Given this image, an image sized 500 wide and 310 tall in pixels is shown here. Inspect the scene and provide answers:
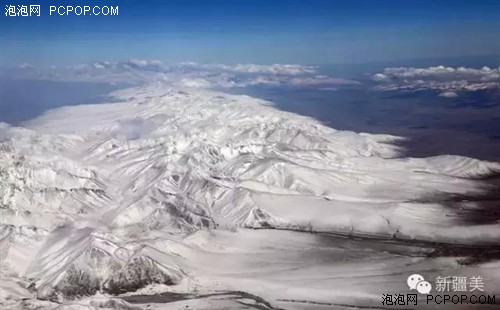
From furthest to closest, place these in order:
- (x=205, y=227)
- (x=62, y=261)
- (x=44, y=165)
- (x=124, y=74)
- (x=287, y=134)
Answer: (x=287, y=134) < (x=124, y=74) < (x=44, y=165) < (x=205, y=227) < (x=62, y=261)

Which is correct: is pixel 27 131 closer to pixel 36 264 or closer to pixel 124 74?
pixel 124 74

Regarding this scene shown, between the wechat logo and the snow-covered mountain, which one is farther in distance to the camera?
the snow-covered mountain

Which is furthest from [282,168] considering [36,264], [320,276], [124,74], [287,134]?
[36,264]

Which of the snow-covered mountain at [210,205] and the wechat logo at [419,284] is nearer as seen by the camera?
the wechat logo at [419,284]
